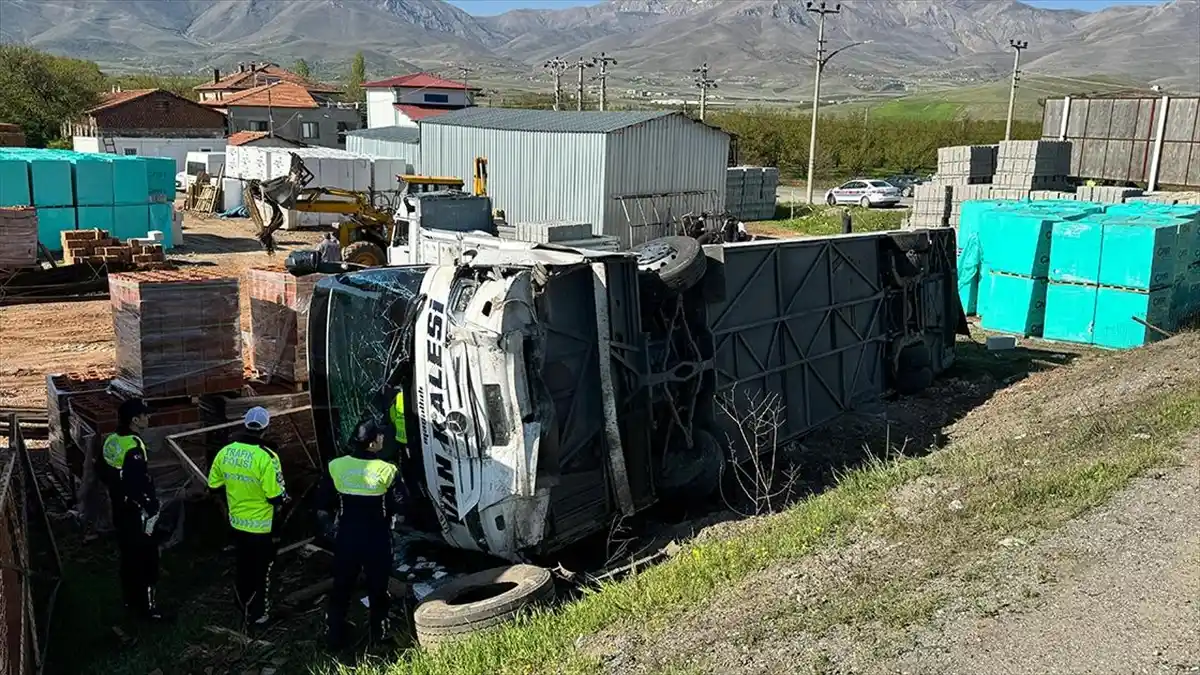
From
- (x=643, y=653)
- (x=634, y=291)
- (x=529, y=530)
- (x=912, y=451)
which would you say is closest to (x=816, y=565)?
(x=643, y=653)

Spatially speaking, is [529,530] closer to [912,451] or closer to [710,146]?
[912,451]

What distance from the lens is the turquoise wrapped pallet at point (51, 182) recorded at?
22.0 metres

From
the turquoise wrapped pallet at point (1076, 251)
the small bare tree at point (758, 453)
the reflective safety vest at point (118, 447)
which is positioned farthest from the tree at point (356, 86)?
the reflective safety vest at point (118, 447)

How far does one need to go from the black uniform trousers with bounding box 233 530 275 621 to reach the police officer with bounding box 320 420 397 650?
61cm

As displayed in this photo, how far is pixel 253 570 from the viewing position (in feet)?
22.6

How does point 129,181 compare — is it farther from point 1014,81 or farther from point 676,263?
point 1014,81

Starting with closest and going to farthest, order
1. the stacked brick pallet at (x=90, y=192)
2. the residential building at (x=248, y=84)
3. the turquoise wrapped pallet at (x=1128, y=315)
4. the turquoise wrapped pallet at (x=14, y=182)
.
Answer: the turquoise wrapped pallet at (x=1128, y=315)
the turquoise wrapped pallet at (x=14, y=182)
the stacked brick pallet at (x=90, y=192)
the residential building at (x=248, y=84)

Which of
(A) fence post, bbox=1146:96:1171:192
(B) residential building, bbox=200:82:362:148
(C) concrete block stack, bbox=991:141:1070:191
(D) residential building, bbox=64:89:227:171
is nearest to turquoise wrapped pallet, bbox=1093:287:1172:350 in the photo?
(C) concrete block stack, bbox=991:141:1070:191

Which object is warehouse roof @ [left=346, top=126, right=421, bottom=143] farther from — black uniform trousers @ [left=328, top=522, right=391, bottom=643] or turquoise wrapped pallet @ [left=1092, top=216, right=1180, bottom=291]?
black uniform trousers @ [left=328, top=522, right=391, bottom=643]

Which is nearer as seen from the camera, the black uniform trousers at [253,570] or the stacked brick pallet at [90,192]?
the black uniform trousers at [253,570]

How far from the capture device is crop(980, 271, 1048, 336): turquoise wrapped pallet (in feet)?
50.8

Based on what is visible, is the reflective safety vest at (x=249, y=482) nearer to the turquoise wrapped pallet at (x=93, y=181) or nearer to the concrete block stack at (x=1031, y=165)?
the turquoise wrapped pallet at (x=93, y=181)

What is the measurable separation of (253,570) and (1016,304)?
12725 millimetres

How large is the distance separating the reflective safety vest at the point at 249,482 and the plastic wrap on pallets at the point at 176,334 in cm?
189
